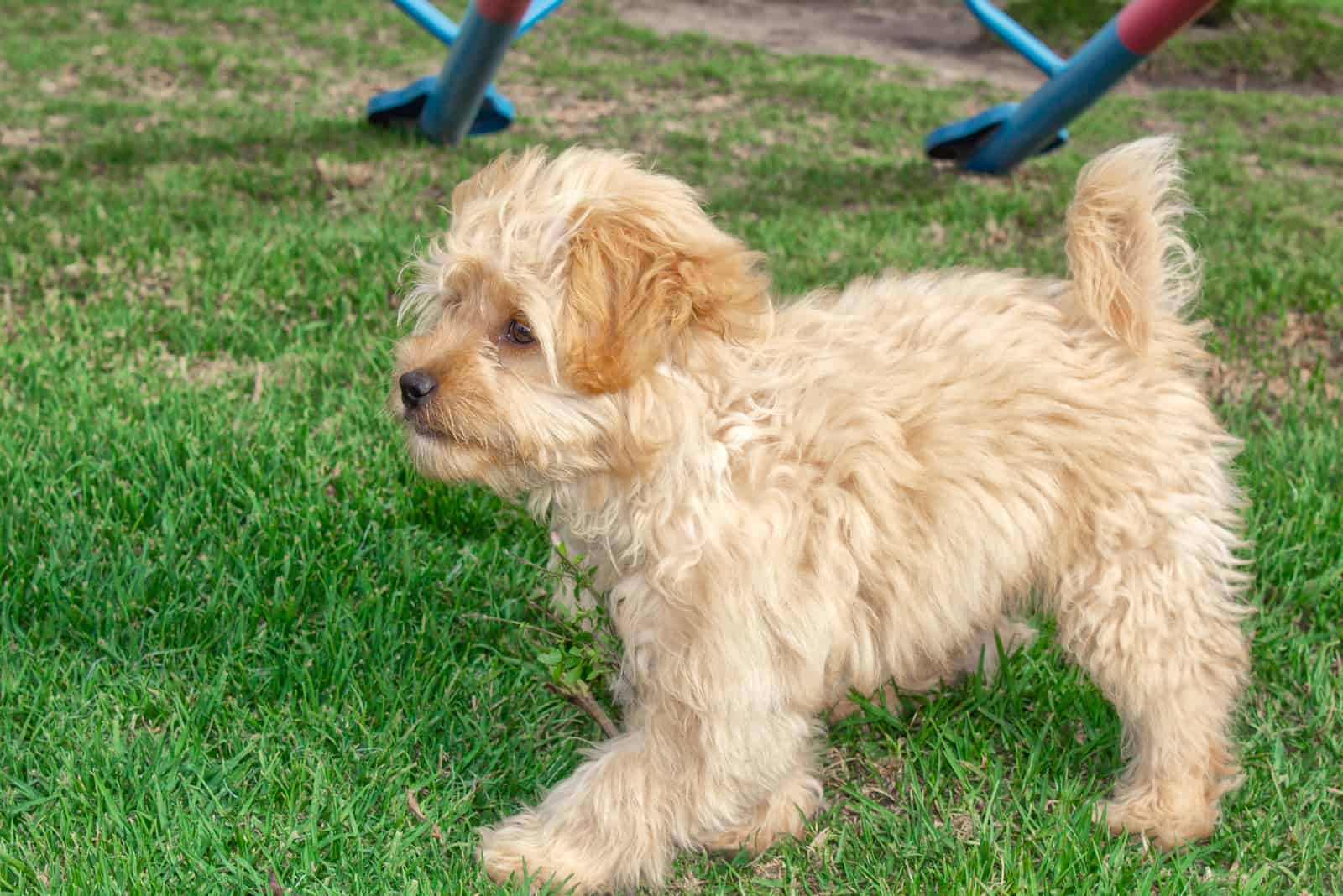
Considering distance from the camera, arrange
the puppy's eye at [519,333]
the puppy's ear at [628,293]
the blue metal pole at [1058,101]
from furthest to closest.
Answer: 1. the blue metal pole at [1058,101]
2. the puppy's eye at [519,333]
3. the puppy's ear at [628,293]

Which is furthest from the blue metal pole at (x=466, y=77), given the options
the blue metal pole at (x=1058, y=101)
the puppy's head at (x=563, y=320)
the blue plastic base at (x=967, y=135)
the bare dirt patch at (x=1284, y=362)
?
the puppy's head at (x=563, y=320)

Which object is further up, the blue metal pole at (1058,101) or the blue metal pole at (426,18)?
the blue metal pole at (1058,101)

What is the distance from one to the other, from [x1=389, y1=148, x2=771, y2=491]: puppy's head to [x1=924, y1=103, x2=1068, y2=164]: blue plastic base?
547cm

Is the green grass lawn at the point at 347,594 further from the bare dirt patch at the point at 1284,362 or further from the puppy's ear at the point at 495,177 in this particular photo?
the puppy's ear at the point at 495,177

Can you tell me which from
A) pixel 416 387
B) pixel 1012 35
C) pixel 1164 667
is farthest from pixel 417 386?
pixel 1012 35

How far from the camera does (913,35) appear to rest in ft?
49.2

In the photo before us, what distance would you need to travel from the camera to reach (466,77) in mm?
6746

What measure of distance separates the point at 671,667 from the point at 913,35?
1365cm

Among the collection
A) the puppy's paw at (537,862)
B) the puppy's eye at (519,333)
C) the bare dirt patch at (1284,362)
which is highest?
the bare dirt patch at (1284,362)

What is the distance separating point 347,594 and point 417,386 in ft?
3.89

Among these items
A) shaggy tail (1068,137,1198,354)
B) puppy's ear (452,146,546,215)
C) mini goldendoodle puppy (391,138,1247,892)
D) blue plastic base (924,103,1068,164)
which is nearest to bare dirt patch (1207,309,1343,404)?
mini goldendoodle puppy (391,138,1247,892)

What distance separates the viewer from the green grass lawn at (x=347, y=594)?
9.48ft

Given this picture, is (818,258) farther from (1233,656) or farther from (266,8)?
(266,8)

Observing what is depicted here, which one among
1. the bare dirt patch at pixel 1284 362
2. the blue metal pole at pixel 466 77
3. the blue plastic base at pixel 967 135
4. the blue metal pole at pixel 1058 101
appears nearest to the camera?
the bare dirt patch at pixel 1284 362
